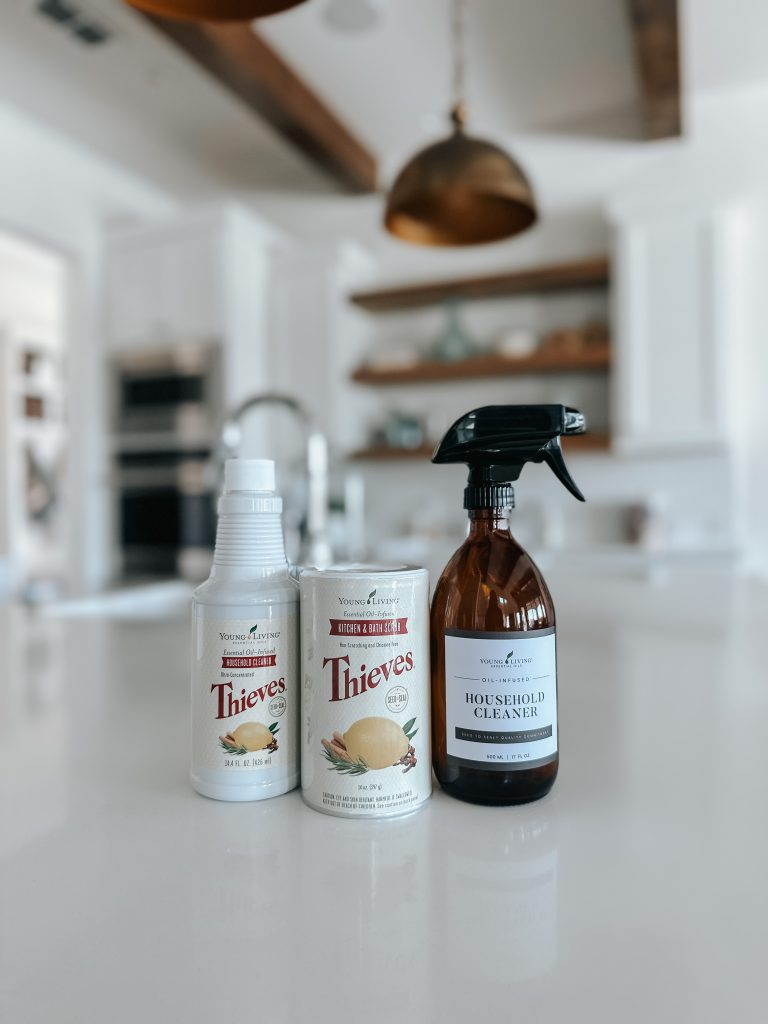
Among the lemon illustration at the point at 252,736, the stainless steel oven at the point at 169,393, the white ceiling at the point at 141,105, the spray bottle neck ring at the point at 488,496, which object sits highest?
the white ceiling at the point at 141,105

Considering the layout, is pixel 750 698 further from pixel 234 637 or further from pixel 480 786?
pixel 234 637

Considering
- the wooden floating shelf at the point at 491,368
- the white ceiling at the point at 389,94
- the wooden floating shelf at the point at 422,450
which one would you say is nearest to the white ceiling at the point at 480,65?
the white ceiling at the point at 389,94

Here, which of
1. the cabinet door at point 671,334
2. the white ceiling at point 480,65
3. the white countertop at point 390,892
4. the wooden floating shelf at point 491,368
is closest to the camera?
the white countertop at point 390,892

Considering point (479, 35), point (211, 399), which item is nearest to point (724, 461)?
point (479, 35)

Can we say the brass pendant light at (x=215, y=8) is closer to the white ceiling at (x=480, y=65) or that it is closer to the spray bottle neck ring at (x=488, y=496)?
the spray bottle neck ring at (x=488, y=496)

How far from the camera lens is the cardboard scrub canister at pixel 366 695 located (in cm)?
47

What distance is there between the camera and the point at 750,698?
2.59 feet

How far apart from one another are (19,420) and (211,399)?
9.21ft

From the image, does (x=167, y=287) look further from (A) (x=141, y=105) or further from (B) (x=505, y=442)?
(B) (x=505, y=442)

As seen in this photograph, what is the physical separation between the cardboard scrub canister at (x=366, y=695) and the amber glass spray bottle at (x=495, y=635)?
0.09 ft

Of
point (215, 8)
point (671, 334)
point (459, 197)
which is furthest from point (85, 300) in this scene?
point (215, 8)

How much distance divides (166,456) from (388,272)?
1542 millimetres

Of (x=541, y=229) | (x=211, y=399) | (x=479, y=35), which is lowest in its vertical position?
(x=211, y=399)

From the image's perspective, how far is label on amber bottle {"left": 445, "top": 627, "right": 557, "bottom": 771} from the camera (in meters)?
0.48
